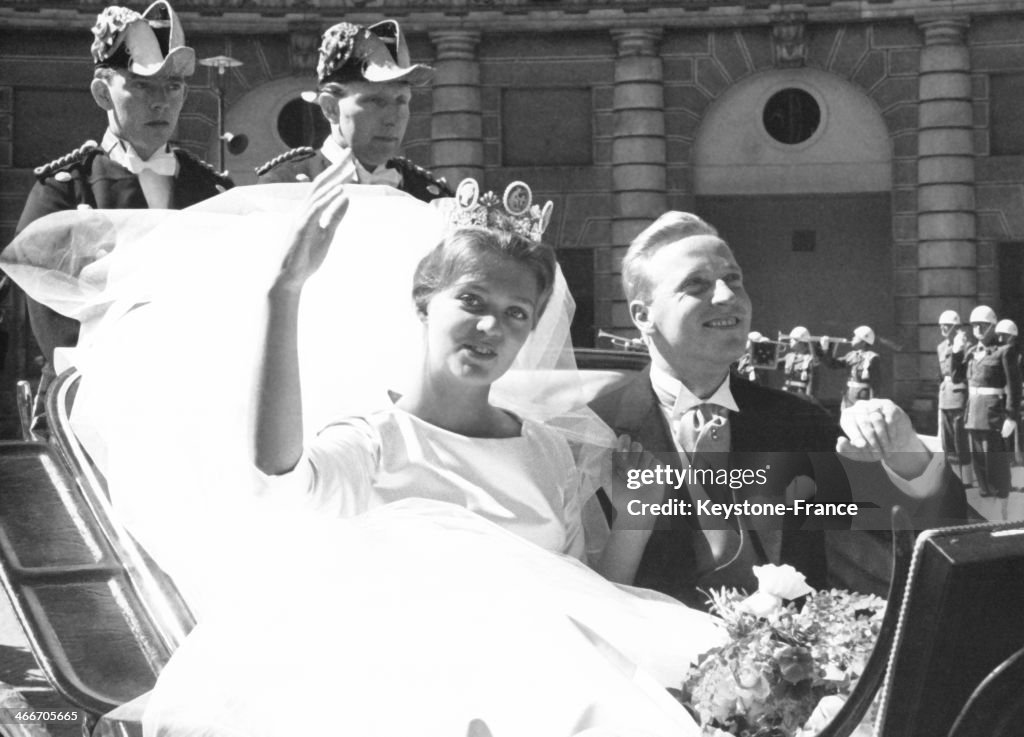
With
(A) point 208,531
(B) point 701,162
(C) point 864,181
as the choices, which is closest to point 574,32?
(B) point 701,162

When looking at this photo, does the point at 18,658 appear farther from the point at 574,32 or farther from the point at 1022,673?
the point at 574,32

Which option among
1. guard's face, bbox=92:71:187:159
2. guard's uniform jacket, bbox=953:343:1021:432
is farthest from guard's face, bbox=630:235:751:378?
guard's uniform jacket, bbox=953:343:1021:432

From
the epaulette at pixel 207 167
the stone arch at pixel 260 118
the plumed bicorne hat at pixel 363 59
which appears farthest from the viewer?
the stone arch at pixel 260 118

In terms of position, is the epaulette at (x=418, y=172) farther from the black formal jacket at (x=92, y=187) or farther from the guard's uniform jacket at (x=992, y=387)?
the guard's uniform jacket at (x=992, y=387)

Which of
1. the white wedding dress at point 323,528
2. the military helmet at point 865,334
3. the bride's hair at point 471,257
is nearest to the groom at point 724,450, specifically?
the white wedding dress at point 323,528

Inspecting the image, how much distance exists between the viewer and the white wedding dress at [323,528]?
2.14 m

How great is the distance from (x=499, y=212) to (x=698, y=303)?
16.7 inches

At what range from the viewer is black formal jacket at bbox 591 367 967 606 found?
2.81m

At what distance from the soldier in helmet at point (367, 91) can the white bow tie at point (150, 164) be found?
0.46 m

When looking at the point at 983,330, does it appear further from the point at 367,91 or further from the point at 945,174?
the point at 367,91

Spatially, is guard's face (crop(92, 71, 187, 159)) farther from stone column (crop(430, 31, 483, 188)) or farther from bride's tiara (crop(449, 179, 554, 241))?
stone column (crop(430, 31, 483, 188))

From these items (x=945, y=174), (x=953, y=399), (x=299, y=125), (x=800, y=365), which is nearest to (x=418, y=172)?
(x=953, y=399)

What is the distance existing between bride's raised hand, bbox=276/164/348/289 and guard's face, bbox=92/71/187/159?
1.63m

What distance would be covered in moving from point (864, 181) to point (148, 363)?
15893mm
